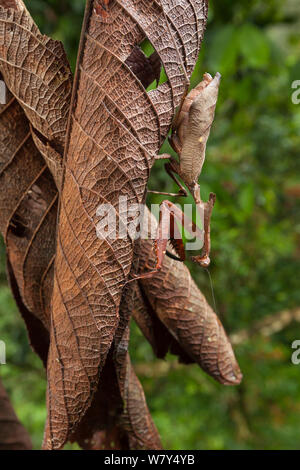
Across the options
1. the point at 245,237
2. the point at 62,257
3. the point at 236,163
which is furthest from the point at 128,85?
the point at 245,237

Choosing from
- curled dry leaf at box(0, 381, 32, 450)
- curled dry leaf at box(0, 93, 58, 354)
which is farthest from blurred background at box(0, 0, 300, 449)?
curled dry leaf at box(0, 93, 58, 354)

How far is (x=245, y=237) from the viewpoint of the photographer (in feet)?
4.32

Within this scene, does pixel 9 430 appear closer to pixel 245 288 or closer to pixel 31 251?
pixel 31 251

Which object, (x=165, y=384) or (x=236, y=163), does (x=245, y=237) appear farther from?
(x=165, y=384)

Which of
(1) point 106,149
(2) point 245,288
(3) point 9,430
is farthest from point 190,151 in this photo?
(2) point 245,288

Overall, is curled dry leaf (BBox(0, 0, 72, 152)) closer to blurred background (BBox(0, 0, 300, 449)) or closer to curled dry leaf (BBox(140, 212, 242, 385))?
curled dry leaf (BBox(140, 212, 242, 385))

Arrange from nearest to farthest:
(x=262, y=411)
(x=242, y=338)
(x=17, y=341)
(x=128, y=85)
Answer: (x=128, y=85) → (x=17, y=341) → (x=242, y=338) → (x=262, y=411)

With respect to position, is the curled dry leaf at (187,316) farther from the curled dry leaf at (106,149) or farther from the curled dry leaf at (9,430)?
the curled dry leaf at (9,430)

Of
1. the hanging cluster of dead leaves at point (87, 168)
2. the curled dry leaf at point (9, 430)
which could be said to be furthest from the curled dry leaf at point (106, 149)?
the curled dry leaf at point (9, 430)

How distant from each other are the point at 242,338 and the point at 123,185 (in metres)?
1.06

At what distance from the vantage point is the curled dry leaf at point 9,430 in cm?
52

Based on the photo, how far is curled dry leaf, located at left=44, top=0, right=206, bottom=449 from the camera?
0.28 m

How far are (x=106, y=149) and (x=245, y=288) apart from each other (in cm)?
101

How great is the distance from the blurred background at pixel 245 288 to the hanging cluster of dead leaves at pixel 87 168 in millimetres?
603
